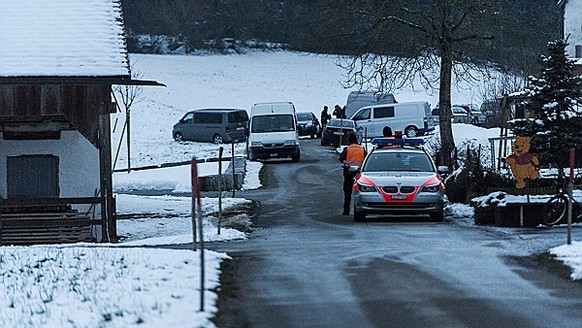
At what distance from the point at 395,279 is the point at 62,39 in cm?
1436

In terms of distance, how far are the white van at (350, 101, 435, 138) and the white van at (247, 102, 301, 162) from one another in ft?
21.9

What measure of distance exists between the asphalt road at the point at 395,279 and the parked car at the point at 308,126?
3986 cm

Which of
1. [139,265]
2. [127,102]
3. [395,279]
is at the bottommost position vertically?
[395,279]

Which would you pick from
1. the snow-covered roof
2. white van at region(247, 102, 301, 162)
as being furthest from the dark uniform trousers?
white van at region(247, 102, 301, 162)

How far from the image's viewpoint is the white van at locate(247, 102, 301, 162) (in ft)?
137

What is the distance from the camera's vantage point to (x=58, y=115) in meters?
23.4

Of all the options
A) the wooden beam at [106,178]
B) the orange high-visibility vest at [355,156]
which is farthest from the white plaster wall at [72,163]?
the orange high-visibility vest at [355,156]

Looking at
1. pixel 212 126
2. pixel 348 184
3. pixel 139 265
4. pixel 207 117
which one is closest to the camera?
pixel 139 265

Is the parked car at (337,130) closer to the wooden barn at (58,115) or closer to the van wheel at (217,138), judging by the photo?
the van wheel at (217,138)

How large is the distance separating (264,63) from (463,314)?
253 feet

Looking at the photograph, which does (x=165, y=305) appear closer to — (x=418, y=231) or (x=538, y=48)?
(x=418, y=231)

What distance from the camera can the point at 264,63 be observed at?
86.3m

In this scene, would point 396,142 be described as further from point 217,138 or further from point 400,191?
point 217,138

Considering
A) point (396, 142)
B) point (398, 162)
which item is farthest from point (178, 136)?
point (398, 162)
